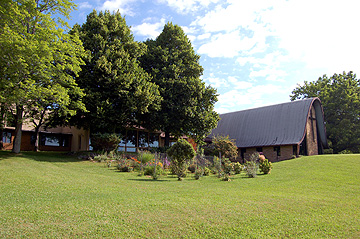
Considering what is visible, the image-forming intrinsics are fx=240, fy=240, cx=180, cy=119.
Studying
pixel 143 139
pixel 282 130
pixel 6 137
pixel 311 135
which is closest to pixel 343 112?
pixel 311 135

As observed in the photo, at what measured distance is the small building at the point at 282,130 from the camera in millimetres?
27234

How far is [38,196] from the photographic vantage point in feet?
24.3

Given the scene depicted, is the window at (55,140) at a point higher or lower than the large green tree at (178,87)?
lower

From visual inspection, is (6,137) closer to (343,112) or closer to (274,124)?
(274,124)

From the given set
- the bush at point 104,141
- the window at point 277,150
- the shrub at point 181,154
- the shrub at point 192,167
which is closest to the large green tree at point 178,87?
the bush at point 104,141

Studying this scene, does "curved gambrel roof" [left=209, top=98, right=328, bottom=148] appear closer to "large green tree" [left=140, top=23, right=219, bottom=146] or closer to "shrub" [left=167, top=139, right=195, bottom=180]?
"large green tree" [left=140, top=23, right=219, bottom=146]

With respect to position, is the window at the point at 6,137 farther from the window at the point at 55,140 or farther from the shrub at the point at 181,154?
the shrub at the point at 181,154

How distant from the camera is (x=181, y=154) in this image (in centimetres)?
1340

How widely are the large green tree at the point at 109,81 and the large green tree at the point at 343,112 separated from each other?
30161mm

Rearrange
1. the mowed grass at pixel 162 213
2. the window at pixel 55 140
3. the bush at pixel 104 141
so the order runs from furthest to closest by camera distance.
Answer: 1. the window at pixel 55 140
2. the bush at pixel 104 141
3. the mowed grass at pixel 162 213

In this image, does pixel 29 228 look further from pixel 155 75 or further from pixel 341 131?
pixel 341 131

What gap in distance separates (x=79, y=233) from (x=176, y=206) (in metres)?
2.80

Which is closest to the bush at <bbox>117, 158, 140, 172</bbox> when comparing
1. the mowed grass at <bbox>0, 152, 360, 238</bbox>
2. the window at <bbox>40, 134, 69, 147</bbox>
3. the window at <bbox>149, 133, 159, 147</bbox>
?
the mowed grass at <bbox>0, 152, 360, 238</bbox>

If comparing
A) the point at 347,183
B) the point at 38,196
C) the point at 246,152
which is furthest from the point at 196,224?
the point at 246,152
